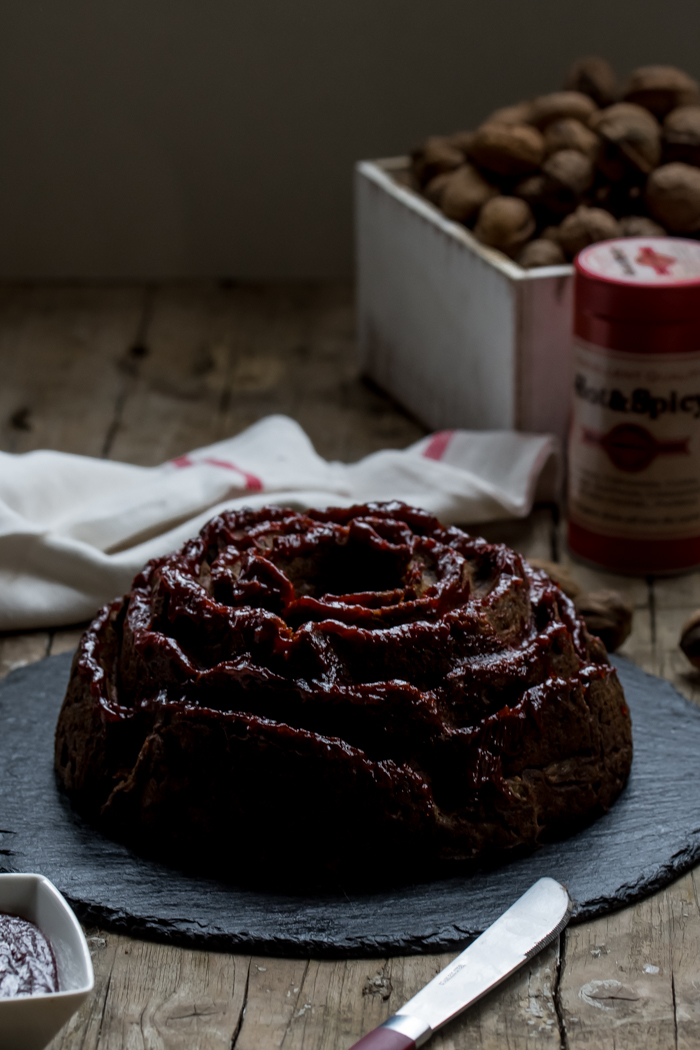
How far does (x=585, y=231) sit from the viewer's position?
252cm

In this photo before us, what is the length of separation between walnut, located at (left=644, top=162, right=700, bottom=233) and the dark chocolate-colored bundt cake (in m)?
1.11

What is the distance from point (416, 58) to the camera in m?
3.55

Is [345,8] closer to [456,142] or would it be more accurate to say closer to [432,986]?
[456,142]

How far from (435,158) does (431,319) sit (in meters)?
0.32

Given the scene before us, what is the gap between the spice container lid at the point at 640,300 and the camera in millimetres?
2156

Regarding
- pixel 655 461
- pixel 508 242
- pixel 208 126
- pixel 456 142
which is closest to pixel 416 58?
pixel 208 126

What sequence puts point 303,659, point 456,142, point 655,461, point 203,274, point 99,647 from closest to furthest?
point 303,659 → point 99,647 → point 655,461 → point 456,142 → point 203,274

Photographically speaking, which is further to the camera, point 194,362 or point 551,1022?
point 194,362

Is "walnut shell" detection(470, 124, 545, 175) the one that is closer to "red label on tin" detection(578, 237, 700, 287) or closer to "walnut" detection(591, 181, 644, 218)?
"walnut" detection(591, 181, 644, 218)

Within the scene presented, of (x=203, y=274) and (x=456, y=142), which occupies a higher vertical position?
(x=456, y=142)

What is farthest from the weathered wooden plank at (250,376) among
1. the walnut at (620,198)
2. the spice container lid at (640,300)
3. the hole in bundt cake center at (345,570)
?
the hole in bundt cake center at (345,570)

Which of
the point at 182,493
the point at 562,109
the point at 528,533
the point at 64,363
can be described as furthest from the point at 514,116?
the point at 64,363

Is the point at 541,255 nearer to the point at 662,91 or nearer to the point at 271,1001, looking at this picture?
the point at 662,91

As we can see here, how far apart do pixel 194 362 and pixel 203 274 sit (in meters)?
0.64
